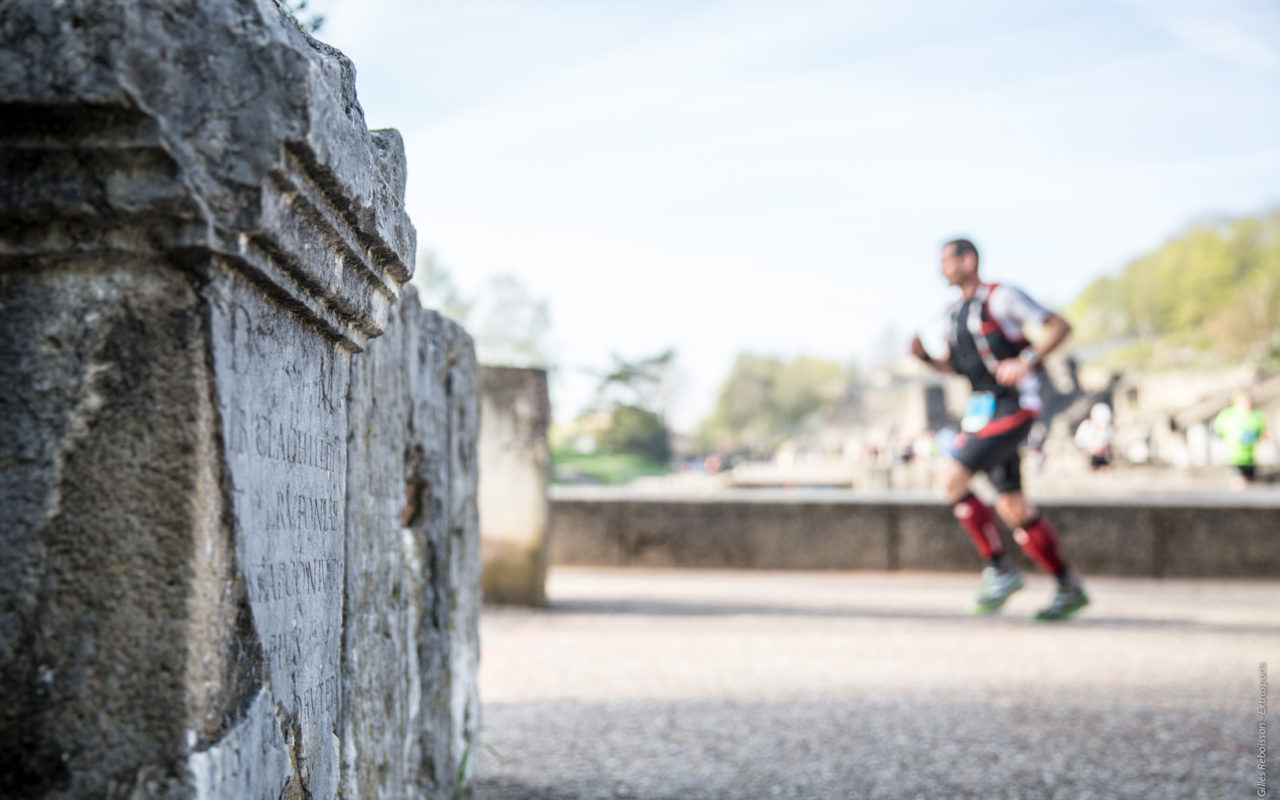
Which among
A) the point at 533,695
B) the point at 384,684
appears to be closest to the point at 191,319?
the point at 384,684

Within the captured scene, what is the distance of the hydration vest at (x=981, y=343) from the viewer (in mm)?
5953

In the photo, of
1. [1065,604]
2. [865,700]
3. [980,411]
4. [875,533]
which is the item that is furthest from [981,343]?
[875,533]

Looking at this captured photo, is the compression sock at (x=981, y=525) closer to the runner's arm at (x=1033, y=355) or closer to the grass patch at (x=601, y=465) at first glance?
the runner's arm at (x=1033, y=355)

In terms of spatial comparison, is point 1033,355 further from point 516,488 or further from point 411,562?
point 411,562

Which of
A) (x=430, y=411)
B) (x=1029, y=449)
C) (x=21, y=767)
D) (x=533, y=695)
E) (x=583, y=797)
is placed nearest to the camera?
(x=21, y=767)

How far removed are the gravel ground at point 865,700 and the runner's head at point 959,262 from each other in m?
1.78

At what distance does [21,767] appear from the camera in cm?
107

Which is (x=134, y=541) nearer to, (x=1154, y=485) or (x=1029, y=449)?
(x=1154, y=485)

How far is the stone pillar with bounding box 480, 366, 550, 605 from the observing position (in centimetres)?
688

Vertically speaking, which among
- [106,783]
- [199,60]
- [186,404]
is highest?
[199,60]

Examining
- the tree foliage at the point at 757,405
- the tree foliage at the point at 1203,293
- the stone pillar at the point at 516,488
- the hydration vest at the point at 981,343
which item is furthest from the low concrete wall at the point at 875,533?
the tree foliage at the point at 757,405

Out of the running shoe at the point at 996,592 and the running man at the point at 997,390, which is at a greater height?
the running man at the point at 997,390

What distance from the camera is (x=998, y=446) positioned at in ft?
19.5

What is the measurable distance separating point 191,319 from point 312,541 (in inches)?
18.7
